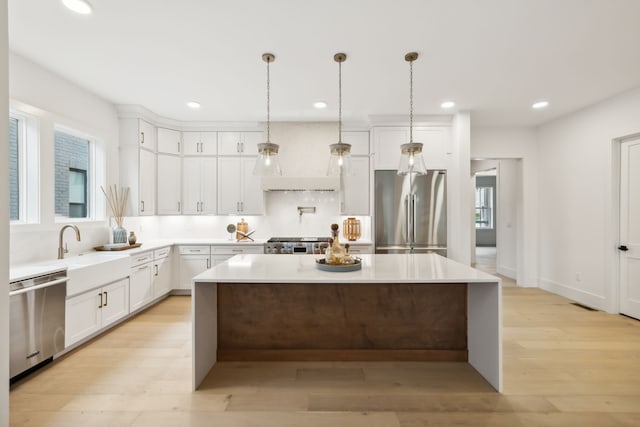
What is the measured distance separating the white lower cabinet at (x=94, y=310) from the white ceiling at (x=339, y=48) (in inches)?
90.3

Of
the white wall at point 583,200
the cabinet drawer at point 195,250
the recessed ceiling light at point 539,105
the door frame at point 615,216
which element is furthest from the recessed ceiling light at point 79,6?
the door frame at point 615,216

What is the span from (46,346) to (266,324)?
5.85ft

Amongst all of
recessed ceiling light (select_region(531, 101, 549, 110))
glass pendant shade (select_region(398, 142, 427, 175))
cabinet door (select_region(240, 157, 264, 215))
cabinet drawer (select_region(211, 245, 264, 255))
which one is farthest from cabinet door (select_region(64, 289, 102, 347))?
recessed ceiling light (select_region(531, 101, 549, 110))

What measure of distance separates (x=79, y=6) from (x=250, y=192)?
10.4 feet

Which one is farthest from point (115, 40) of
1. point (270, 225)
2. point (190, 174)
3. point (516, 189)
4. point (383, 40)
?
point (516, 189)

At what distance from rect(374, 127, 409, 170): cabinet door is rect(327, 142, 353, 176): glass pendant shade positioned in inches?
88.0

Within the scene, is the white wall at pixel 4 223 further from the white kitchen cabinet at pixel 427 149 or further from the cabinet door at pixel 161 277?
the white kitchen cabinet at pixel 427 149

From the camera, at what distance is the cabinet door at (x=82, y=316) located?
2869mm

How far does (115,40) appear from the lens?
9.04ft

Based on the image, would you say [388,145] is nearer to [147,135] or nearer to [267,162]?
[267,162]

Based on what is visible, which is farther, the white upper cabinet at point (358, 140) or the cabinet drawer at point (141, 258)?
the white upper cabinet at point (358, 140)

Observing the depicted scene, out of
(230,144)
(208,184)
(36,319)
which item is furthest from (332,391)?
(230,144)

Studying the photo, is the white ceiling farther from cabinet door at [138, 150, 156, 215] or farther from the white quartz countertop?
the white quartz countertop

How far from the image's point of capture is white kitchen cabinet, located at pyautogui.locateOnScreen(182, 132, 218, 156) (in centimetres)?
521
